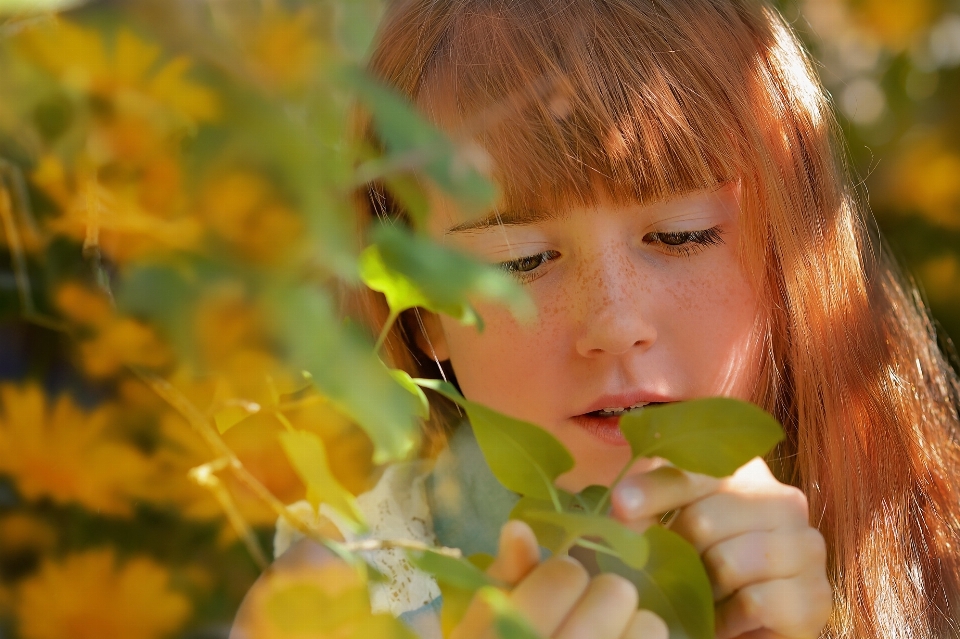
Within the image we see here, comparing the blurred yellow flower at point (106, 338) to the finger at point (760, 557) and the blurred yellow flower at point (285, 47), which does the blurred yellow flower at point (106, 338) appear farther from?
the finger at point (760, 557)

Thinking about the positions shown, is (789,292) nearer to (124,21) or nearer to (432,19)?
(432,19)

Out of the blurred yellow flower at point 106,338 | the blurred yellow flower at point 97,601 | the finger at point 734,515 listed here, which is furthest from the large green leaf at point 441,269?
the blurred yellow flower at point 97,601

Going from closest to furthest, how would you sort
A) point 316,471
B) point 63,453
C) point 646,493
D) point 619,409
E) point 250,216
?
1. point 250,216
2. point 316,471
3. point 646,493
4. point 63,453
5. point 619,409

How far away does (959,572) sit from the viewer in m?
0.96

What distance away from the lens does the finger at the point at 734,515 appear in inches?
19.6

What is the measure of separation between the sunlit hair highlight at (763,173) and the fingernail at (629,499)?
388 millimetres

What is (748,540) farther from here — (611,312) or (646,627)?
A: (611,312)

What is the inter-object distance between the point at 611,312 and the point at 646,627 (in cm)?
37

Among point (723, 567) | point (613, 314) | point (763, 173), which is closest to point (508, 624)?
point (723, 567)

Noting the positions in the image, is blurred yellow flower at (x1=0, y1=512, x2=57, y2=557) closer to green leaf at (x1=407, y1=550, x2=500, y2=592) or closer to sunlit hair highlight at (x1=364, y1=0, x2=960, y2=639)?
sunlit hair highlight at (x1=364, y1=0, x2=960, y2=639)

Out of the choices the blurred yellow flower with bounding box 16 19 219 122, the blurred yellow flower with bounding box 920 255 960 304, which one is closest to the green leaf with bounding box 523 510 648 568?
the blurred yellow flower with bounding box 16 19 219 122

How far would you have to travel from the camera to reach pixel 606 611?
385 millimetres

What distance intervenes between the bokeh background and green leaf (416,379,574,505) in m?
0.08

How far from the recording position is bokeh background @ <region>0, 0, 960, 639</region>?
0.26 m
